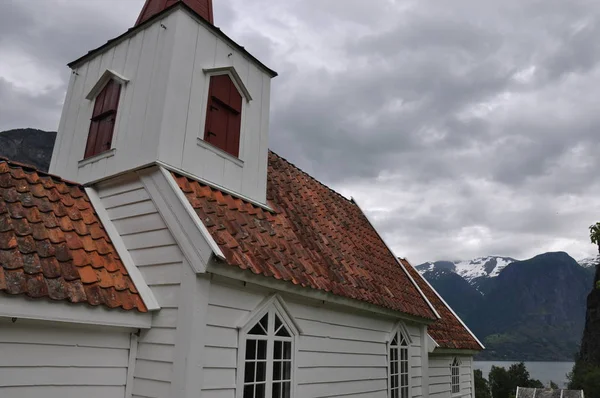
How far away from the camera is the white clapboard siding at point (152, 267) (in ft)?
16.9

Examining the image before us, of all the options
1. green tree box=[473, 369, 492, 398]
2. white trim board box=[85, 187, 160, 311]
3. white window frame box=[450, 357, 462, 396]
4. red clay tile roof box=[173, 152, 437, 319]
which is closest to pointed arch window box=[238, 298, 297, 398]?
red clay tile roof box=[173, 152, 437, 319]

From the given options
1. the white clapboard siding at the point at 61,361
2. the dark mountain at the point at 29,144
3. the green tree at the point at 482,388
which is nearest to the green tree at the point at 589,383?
the green tree at the point at 482,388

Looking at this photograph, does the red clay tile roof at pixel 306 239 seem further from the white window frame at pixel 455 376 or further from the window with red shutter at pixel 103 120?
the white window frame at pixel 455 376

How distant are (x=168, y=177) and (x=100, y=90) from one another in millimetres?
3093

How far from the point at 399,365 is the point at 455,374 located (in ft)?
17.2

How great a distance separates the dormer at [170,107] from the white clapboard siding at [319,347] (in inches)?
90.2

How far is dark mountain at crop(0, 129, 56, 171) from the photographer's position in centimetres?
7488

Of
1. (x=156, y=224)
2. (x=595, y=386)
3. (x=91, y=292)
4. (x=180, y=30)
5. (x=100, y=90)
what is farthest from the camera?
(x=595, y=386)

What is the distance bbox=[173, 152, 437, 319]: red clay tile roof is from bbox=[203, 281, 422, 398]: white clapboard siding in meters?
0.47

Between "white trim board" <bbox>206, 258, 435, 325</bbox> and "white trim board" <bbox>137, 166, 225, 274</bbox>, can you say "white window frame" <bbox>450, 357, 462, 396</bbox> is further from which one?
"white trim board" <bbox>137, 166, 225, 274</bbox>

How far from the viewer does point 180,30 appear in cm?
709

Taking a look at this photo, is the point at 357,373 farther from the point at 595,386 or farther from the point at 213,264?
the point at 595,386

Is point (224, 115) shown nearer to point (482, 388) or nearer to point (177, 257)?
point (177, 257)

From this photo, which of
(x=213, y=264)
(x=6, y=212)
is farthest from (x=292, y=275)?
(x=6, y=212)
